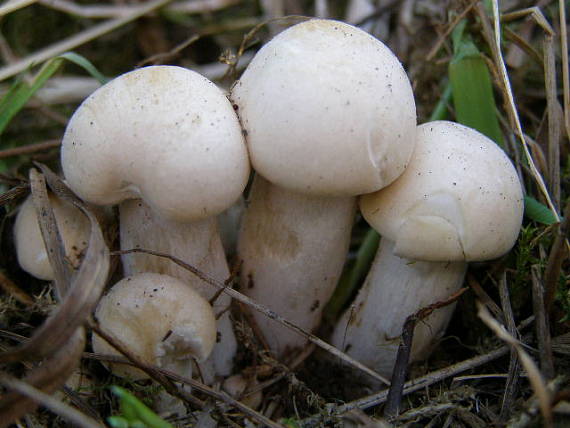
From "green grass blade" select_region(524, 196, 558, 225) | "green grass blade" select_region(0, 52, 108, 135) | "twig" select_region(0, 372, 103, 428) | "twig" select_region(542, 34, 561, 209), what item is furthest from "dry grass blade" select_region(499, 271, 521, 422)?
"green grass blade" select_region(0, 52, 108, 135)

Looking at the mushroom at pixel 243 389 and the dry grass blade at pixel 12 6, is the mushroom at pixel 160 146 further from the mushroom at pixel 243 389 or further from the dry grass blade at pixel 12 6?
the dry grass blade at pixel 12 6

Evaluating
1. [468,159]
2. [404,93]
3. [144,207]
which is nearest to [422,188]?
[468,159]

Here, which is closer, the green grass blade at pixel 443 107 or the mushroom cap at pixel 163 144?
the mushroom cap at pixel 163 144

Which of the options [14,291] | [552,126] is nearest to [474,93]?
[552,126]

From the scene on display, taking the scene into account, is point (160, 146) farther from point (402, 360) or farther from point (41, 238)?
point (402, 360)

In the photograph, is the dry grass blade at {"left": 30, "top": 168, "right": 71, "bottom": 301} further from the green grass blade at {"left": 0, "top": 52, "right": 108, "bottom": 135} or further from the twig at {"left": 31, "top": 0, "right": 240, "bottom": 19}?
the twig at {"left": 31, "top": 0, "right": 240, "bottom": 19}

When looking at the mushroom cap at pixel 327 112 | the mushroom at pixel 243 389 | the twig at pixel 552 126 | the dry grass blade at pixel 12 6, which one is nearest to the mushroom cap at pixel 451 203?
the mushroom cap at pixel 327 112
